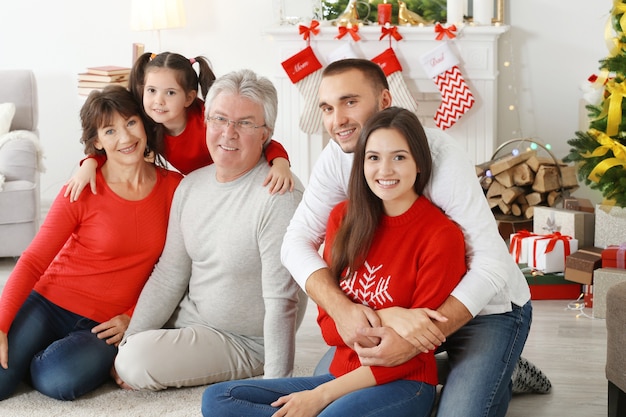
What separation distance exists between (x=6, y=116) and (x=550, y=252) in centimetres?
266

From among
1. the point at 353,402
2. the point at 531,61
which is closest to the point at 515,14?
the point at 531,61

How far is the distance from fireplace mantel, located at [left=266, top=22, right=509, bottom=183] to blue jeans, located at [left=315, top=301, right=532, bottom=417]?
9.11 feet

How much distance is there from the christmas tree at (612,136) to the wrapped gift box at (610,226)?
153 millimetres

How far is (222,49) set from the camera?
5.46m

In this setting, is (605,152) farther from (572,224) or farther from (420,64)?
(420,64)

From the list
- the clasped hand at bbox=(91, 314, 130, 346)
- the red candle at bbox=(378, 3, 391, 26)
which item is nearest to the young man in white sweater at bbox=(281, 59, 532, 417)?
the clasped hand at bbox=(91, 314, 130, 346)

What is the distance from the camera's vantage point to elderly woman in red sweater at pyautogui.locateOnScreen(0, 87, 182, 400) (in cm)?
272

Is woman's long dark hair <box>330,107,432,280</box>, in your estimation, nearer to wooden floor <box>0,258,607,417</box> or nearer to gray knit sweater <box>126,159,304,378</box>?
gray knit sweater <box>126,159,304,378</box>

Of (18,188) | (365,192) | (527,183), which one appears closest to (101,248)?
(365,192)

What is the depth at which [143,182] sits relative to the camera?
285 cm

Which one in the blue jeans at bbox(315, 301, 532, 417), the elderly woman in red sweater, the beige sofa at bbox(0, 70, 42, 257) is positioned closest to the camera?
the blue jeans at bbox(315, 301, 532, 417)

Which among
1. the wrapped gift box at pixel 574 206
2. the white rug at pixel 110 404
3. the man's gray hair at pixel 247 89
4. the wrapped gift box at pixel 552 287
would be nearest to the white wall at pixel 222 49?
the wrapped gift box at pixel 574 206

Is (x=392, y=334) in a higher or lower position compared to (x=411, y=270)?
lower

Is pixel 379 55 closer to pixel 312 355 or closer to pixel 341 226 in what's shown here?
pixel 312 355
